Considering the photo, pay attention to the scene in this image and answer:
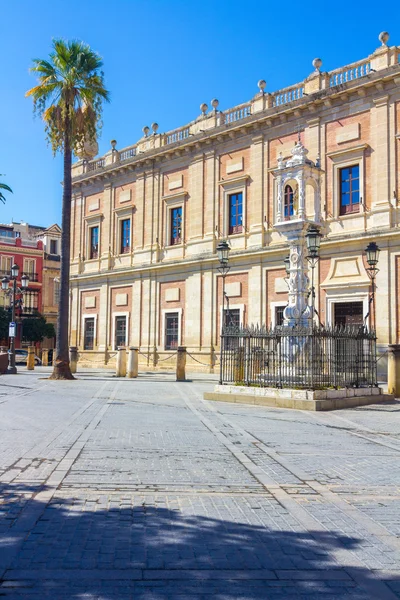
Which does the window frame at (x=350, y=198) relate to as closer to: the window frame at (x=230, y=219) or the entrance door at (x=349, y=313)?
the entrance door at (x=349, y=313)

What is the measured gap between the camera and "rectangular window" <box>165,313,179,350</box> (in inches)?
1210

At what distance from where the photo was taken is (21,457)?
7008 millimetres

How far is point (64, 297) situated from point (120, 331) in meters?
11.5

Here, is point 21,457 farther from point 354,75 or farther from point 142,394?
point 354,75

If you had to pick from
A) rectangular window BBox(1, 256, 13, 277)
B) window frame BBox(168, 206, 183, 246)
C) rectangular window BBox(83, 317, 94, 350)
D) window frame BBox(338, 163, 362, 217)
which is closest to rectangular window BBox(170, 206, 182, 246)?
window frame BBox(168, 206, 183, 246)

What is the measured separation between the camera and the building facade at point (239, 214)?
887 inches

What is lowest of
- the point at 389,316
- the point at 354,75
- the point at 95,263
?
the point at 389,316

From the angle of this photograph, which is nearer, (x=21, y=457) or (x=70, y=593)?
(x=70, y=593)

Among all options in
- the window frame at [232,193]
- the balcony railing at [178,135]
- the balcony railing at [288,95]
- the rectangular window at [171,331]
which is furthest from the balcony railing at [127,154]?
the balcony railing at [288,95]

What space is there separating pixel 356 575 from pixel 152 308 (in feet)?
93.7

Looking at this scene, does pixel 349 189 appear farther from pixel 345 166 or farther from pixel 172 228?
pixel 172 228

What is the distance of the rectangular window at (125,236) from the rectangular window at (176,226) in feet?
11.6

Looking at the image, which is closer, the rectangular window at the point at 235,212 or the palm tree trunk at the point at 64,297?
the palm tree trunk at the point at 64,297

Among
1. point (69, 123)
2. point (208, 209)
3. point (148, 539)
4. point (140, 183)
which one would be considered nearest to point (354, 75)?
point (208, 209)
